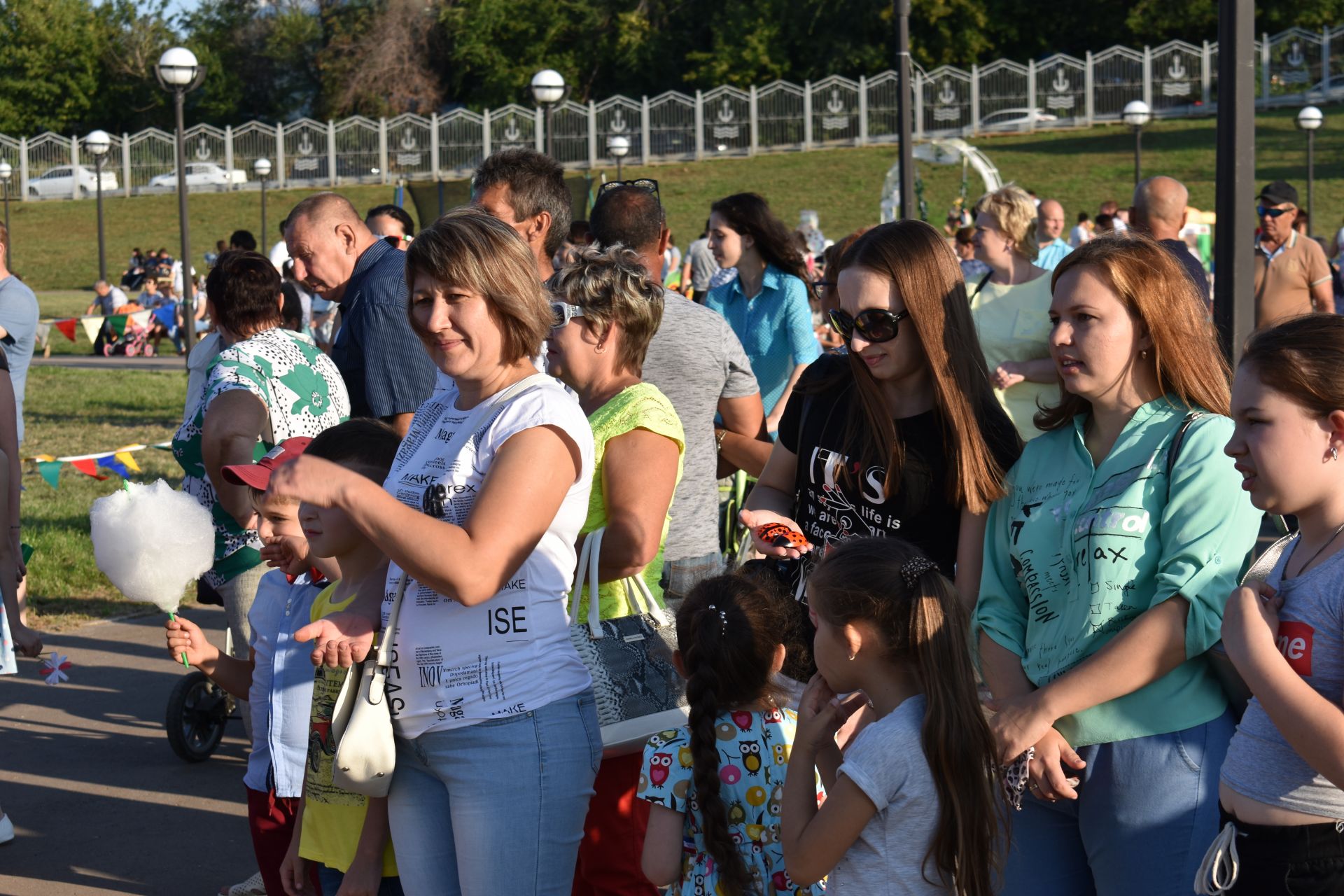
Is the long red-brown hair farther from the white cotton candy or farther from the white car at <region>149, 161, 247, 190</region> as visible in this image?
the white car at <region>149, 161, 247, 190</region>

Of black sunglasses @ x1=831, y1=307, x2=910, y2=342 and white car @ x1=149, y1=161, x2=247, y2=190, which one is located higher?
white car @ x1=149, y1=161, x2=247, y2=190

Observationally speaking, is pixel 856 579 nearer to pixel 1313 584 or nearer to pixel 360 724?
pixel 1313 584

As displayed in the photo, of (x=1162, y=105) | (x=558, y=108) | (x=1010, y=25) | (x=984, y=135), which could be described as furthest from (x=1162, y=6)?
(x=558, y=108)

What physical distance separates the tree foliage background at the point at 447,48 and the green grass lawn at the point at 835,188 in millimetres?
14206

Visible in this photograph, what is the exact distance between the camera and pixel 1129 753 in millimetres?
2615

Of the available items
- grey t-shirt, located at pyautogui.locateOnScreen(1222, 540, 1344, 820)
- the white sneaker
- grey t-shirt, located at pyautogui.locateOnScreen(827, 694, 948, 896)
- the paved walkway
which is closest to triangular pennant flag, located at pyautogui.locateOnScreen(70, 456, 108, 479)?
the paved walkway

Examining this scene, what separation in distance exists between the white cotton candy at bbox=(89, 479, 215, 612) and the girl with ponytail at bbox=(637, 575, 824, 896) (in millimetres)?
1484

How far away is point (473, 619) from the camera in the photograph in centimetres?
263

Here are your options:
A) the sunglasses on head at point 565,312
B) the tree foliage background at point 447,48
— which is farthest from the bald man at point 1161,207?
the tree foliage background at point 447,48

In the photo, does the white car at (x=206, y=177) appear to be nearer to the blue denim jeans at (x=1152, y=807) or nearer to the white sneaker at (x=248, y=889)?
the white sneaker at (x=248, y=889)

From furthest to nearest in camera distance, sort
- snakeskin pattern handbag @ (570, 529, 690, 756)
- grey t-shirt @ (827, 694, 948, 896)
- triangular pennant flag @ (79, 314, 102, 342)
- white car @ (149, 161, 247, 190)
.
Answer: white car @ (149, 161, 247, 190)
triangular pennant flag @ (79, 314, 102, 342)
snakeskin pattern handbag @ (570, 529, 690, 756)
grey t-shirt @ (827, 694, 948, 896)

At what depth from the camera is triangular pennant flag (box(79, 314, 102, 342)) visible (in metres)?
27.0

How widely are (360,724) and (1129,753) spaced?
1.51m

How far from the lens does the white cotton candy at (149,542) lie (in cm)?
355
